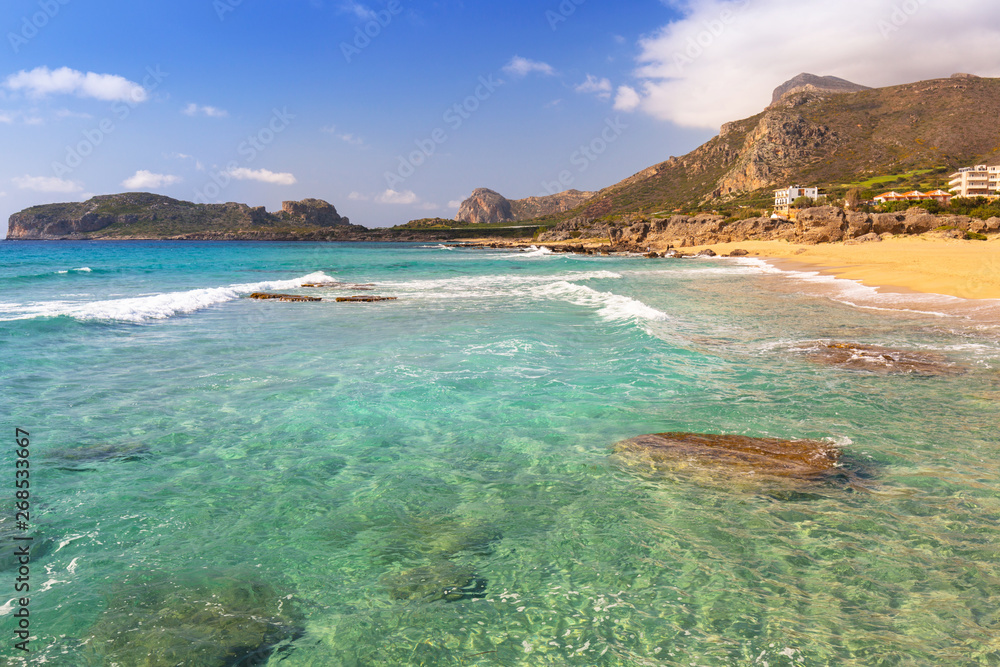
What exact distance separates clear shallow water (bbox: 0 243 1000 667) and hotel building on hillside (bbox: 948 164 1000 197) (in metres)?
96.6

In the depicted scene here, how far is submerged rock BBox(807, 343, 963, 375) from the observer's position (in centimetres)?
984

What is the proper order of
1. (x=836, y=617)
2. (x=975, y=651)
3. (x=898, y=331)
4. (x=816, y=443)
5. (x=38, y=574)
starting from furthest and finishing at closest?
(x=898, y=331), (x=816, y=443), (x=38, y=574), (x=836, y=617), (x=975, y=651)

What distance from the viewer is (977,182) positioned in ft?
282

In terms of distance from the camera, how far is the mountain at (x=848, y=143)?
116m

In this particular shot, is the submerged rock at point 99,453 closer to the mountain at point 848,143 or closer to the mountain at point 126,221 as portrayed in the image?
the mountain at point 848,143

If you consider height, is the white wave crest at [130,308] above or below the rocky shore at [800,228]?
below

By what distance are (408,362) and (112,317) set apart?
12591 mm

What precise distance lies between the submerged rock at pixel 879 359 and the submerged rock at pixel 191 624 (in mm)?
10453

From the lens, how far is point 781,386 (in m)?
9.26

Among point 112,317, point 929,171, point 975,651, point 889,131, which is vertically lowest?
point 975,651

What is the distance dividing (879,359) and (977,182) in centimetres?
10471

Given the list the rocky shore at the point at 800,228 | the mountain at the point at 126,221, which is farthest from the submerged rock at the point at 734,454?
the mountain at the point at 126,221

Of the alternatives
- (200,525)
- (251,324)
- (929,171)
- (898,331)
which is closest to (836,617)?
(200,525)

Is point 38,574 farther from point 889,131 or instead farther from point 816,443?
point 889,131
